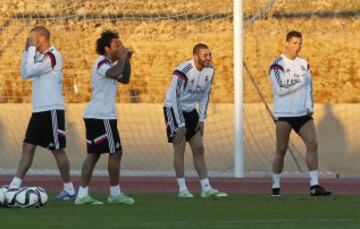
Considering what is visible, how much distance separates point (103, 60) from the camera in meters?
14.9

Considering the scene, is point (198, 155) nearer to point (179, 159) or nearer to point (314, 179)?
point (179, 159)

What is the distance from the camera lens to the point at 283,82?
16.4 metres

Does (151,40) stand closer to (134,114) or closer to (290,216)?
(134,114)

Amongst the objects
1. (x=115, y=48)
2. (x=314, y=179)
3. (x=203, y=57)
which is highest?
(x=115, y=48)

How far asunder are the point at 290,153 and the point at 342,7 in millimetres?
9789

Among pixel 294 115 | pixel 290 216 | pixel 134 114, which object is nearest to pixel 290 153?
pixel 134 114

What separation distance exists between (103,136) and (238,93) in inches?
253

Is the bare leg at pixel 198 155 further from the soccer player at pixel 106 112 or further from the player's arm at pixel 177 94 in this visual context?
the soccer player at pixel 106 112

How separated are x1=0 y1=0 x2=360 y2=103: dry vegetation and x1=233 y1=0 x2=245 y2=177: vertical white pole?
10.2ft

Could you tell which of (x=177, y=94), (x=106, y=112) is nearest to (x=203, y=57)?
(x=177, y=94)

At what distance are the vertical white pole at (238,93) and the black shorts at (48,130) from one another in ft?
19.2

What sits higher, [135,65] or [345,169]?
[135,65]

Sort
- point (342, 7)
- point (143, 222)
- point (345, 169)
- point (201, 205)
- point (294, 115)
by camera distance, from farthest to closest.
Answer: point (342, 7), point (345, 169), point (294, 115), point (201, 205), point (143, 222)

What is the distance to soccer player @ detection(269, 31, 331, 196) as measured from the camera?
1642cm
